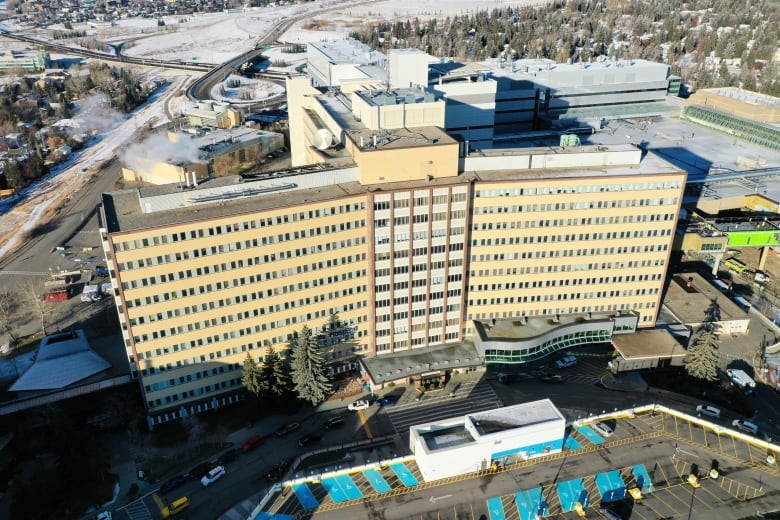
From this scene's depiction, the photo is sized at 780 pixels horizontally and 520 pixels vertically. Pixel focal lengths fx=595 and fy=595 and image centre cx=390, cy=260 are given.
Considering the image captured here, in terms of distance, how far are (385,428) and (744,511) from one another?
1918 inches

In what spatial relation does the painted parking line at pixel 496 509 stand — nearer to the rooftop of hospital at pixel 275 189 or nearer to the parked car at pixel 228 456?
the parked car at pixel 228 456

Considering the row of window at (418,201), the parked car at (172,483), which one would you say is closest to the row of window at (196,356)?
the parked car at (172,483)

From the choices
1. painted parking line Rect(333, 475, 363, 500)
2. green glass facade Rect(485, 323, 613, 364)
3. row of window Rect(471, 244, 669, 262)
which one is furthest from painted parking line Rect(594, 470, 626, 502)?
row of window Rect(471, 244, 669, 262)

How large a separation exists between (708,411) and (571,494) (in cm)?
3926

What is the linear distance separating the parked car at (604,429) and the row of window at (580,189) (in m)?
38.2

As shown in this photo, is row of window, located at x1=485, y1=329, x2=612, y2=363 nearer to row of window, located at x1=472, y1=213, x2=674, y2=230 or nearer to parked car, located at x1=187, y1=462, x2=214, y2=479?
row of window, located at x1=472, y1=213, x2=674, y2=230

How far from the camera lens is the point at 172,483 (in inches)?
3275

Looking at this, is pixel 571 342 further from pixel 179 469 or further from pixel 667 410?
pixel 179 469

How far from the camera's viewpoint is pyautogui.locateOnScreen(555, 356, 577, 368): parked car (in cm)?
10806

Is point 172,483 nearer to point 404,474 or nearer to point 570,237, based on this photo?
point 404,474

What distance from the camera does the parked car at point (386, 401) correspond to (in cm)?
9875

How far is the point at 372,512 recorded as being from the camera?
219 feet

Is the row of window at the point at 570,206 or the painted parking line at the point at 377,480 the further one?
the row of window at the point at 570,206

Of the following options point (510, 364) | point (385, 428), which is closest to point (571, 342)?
point (510, 364)
